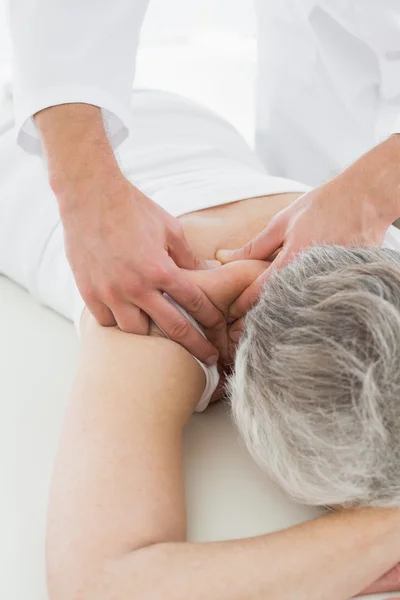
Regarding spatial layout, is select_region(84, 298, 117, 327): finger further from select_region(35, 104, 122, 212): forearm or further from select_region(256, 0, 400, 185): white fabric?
select_region(256, 0, 400, 185): white fabric

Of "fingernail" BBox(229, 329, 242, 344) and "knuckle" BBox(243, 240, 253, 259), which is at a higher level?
"knuckle" BBox(243, 240, 253, 259)

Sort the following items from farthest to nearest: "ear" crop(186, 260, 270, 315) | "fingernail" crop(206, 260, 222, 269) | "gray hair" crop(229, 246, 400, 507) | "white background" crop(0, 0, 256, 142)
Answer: "white background" crop(0, 0, 256, 142) < "fingernail" crop(206, 260, 222, 269) < "ear" crop(186, 260, 270, 315) < "gray hair" crop(229, 246, 400, 507)

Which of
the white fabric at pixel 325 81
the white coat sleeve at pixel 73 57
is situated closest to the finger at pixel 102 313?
the white coat sleeve at pixel 73 57

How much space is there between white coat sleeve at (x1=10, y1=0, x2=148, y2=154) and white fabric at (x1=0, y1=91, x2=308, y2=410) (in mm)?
198

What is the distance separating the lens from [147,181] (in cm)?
153

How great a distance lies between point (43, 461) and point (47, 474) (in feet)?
0.11

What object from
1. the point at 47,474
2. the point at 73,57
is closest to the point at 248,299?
the point at 47,474

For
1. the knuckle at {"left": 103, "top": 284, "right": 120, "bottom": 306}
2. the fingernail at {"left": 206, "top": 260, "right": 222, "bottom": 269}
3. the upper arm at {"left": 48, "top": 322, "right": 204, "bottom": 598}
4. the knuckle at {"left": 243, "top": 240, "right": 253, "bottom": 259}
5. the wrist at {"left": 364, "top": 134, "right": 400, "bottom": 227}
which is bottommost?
the upper arm at {"left": 48, "top": 322, "right": 204, "bottom": 598}

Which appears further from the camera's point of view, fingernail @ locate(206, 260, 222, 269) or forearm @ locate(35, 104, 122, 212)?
fingernail @ locate(206, 260, 222, 269)

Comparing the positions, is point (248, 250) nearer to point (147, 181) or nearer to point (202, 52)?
point (147, 181)

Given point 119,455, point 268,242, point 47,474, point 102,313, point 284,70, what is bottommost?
point 47,474

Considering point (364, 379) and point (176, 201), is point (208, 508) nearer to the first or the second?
point (364, 379)

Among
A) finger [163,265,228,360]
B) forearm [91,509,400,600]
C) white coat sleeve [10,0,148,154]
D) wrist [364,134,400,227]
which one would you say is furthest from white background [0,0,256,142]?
forearm [91,509,400,600]

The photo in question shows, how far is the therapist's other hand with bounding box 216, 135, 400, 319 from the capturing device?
115cm
